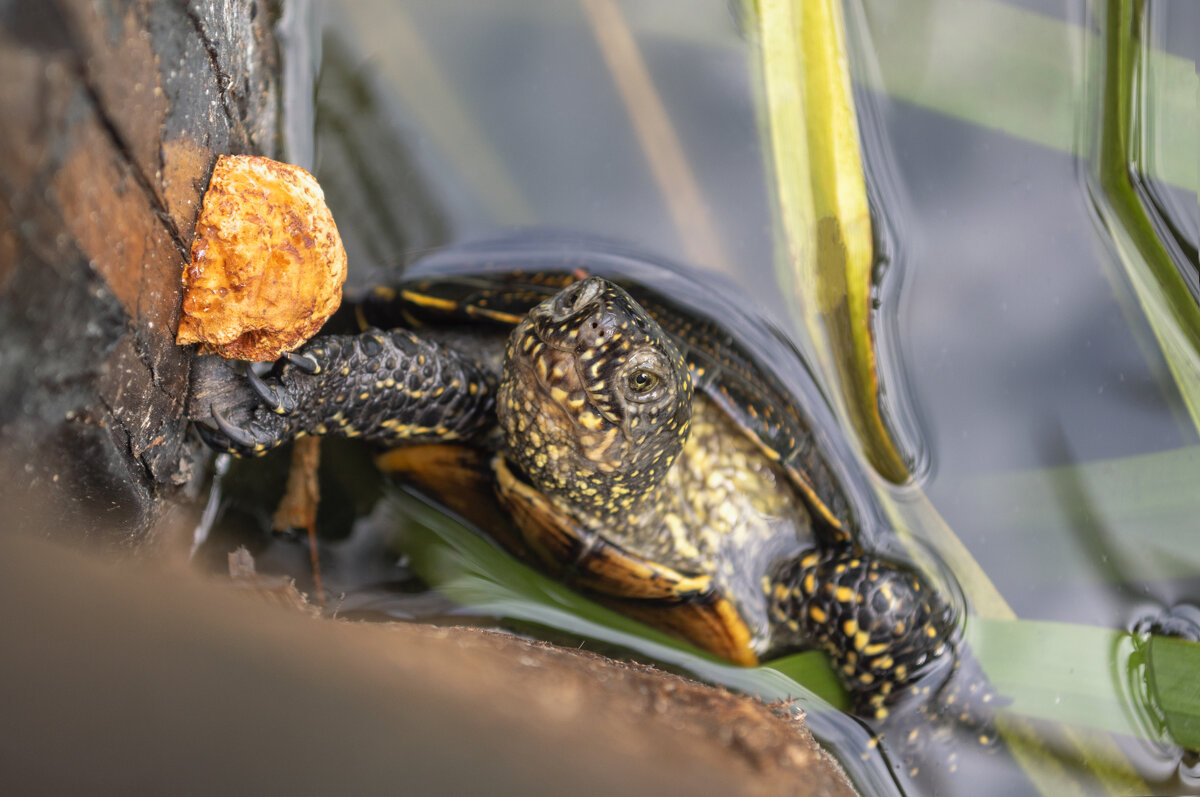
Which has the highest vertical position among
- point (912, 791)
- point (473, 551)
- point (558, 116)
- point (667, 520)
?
point (558, 116)

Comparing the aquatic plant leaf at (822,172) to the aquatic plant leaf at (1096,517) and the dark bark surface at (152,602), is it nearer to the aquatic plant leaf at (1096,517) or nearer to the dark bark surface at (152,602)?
the aquatic plant leaf at (1096,517)

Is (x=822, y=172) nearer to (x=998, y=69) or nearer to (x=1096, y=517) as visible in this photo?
(x=998, y=69)

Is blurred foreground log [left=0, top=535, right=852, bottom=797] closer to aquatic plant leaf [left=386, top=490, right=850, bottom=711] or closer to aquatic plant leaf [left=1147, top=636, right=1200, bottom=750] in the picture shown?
aquatic plant leaf [left=386, top=490, right=850, bottom=711]

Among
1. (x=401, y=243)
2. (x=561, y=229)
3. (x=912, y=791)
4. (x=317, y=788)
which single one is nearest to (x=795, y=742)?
(x=912, y=791)

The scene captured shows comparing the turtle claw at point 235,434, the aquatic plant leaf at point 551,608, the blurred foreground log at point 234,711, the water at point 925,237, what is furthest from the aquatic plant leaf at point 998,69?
the blurred foreground log at point 234,711

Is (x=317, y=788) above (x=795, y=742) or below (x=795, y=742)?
above

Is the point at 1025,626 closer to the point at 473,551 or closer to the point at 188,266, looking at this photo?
the point at 473,551

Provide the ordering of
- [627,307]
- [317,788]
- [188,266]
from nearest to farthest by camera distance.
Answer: [317,788] → [188,266] → [627,307]

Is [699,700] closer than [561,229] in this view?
Yes
